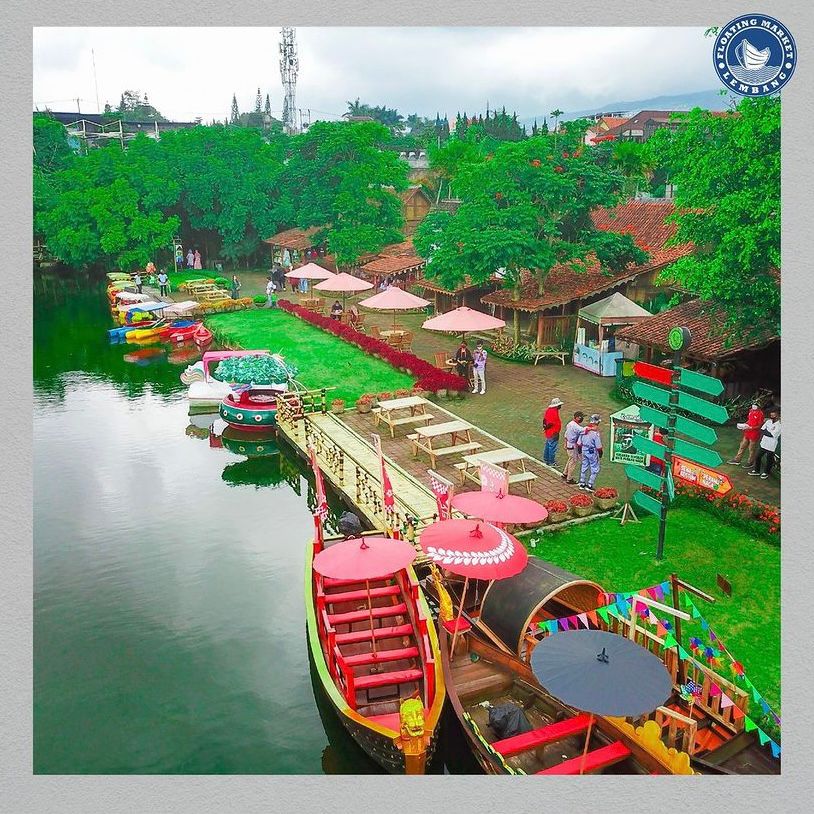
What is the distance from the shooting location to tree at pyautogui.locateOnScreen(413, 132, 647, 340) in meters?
24.4

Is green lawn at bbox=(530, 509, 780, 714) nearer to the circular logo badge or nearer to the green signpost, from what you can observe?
the green signpost

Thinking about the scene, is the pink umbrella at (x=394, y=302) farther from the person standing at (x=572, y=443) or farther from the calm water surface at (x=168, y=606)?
the person standing at (x=572, y=443)

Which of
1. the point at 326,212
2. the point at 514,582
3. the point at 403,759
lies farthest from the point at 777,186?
the point at 326,212

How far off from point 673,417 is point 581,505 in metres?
3.15

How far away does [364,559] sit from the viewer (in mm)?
9578

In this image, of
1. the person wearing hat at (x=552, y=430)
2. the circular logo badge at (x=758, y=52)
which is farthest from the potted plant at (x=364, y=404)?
the circular logo badge at (x=758, y=52)

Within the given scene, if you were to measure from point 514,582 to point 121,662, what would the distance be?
558 centimetres

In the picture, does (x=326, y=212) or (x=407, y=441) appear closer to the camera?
(x=407, y=441)

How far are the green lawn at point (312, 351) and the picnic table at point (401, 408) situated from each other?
223 cm

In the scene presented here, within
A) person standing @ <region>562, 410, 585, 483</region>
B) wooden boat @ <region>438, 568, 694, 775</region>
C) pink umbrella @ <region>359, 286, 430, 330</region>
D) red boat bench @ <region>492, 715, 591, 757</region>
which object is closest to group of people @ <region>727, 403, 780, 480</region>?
person standing @ <region>562, 410, 585, 483</region>

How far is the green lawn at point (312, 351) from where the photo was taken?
23922mm

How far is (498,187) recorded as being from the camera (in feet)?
81.3

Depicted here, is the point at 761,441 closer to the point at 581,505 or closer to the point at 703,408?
the point at 581,505
